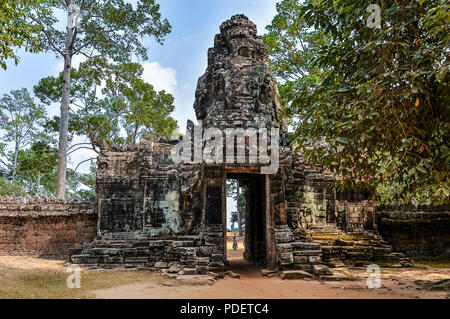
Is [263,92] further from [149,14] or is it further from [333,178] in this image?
[149,14]

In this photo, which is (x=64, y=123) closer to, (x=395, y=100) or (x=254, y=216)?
(x=254, y=216)

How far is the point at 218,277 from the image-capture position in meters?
8.05

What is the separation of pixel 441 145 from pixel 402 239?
792cm

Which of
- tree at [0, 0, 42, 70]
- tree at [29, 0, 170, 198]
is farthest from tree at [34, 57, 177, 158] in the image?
tree at [0, 0, 42, 70]

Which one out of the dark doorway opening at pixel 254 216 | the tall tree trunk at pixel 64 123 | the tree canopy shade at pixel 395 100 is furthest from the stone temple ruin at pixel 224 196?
the tall tree trunk at pixel 64 123

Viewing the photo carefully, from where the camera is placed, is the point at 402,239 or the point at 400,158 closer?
the point at 400,158

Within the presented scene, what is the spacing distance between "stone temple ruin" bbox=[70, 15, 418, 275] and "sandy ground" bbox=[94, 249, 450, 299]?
38.7 inches

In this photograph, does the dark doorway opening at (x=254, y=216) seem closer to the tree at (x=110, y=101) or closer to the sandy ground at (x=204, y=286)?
the sandy ground at (x=204, y=286)

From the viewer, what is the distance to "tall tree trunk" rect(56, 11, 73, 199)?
1526 centimetres

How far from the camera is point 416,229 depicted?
40.5 feet

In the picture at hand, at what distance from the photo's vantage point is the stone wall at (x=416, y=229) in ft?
39.8

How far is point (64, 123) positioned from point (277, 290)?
45.5 feet

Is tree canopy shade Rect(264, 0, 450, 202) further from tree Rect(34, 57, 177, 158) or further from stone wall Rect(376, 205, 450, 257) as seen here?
tree Rect(34, 57, 177, 158)
